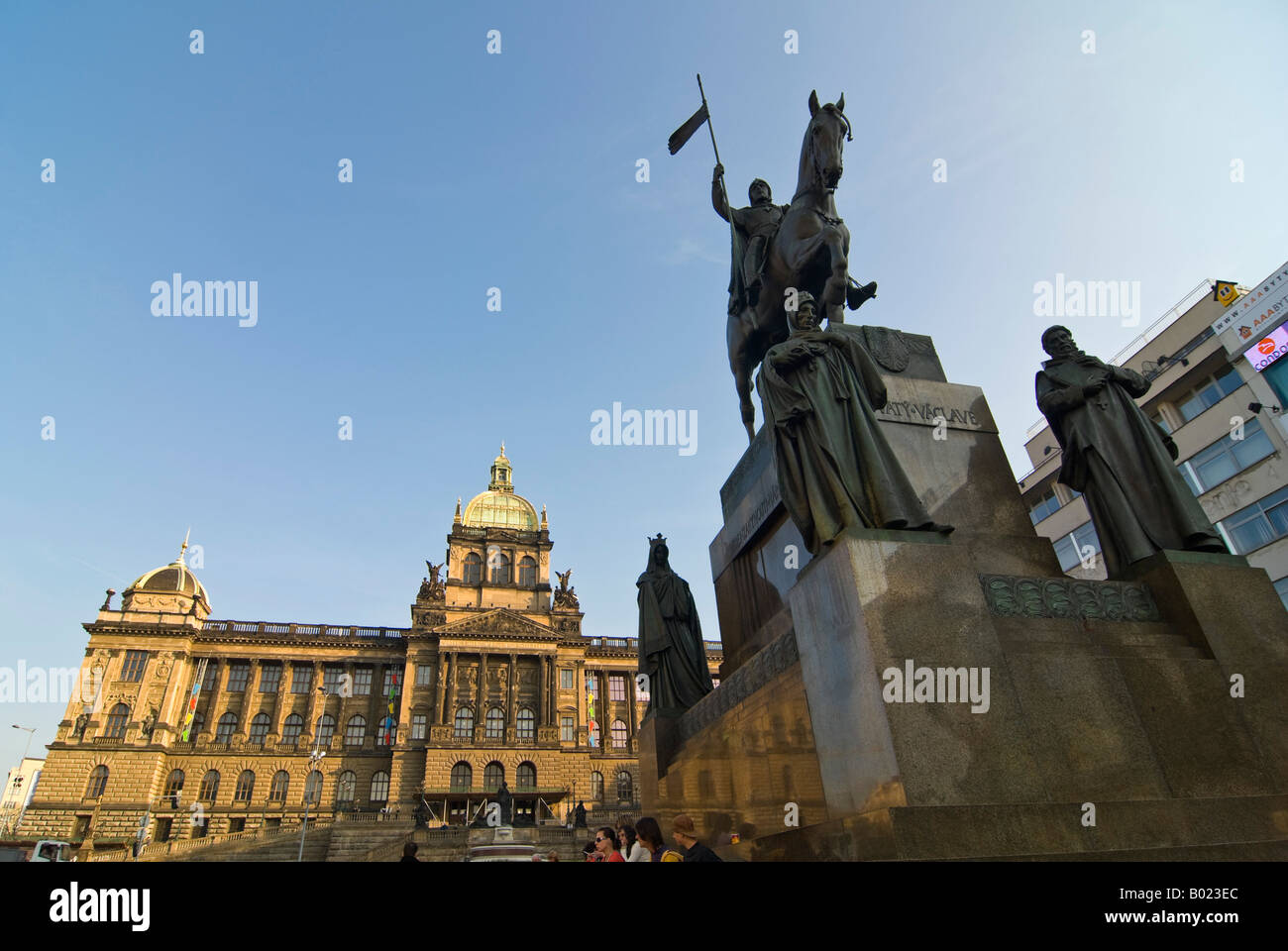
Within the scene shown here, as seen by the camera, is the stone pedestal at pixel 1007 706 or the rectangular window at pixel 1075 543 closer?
the stone pedestal at pixel 1007 706

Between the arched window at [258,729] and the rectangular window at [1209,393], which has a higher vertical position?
the rectangular window at [1209,393]

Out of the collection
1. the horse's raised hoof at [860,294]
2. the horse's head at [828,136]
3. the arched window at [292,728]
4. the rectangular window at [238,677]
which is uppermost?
the rectangular window at [238,677]

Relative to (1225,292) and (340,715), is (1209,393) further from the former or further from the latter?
(340,715)

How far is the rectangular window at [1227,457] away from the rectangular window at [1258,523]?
138 centimetres

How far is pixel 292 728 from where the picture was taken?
5875 centimetres

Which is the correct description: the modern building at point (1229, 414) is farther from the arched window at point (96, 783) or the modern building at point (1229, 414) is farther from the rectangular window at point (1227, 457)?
the arched window at point (96, 783)

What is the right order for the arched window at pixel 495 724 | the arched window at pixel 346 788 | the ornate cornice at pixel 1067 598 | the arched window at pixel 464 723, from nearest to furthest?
the ornate cornice at pixel 1067 598, the arched window at pixel 346 788, the arched window at pixel 464 723, the arched window at pixel 495 724

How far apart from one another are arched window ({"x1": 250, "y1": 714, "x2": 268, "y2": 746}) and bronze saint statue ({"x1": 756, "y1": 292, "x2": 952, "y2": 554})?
209 feet

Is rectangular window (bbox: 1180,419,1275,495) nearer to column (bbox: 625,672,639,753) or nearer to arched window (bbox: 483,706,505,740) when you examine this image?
column (bbox: 625,672,639,753)

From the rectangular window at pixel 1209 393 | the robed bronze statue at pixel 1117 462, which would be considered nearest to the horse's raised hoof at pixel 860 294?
the robed bronze statue at pixel 1117 462

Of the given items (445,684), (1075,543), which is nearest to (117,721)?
(445,684)

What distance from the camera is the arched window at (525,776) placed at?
55.1m

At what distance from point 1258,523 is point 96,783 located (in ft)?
228
